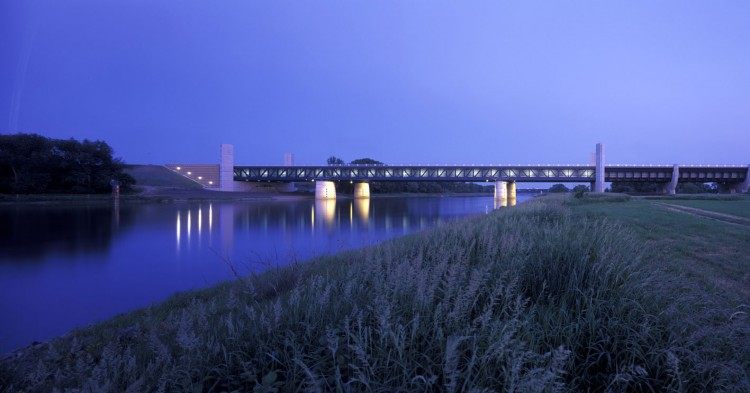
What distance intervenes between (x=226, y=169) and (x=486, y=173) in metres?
55.3

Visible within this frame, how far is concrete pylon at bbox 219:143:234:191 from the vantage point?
93.7m

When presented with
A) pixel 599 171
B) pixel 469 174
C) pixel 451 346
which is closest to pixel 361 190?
pixel 469 174

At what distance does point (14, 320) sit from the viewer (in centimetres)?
957

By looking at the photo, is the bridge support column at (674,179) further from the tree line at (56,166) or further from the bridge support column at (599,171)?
the tree line at (56,166)

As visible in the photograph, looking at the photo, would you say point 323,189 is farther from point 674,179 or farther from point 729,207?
point 729,207

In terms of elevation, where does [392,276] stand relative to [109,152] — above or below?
below

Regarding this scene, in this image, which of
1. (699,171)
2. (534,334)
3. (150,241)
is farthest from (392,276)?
(699,171)

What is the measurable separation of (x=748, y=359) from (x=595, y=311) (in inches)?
48.3

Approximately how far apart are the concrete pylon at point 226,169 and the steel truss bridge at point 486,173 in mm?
2768

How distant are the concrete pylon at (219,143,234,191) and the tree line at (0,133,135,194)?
24.6 meters

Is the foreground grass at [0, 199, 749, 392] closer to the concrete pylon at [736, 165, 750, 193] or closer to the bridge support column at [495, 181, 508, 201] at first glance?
the bridge support column at [495, 181, 508, 201]

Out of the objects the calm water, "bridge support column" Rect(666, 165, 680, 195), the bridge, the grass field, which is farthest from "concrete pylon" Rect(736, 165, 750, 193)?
the calm water

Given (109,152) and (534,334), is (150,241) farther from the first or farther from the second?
(109,152)

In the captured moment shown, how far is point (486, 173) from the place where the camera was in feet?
309
